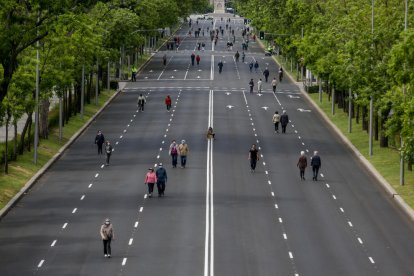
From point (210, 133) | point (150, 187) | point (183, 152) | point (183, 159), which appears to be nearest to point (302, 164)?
point (183, 152)

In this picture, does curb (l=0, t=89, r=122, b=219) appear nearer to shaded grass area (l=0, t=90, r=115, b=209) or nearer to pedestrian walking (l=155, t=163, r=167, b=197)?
shaded grass area (l=0, t=90, r=115, b=209)

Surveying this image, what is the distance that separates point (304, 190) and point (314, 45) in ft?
120

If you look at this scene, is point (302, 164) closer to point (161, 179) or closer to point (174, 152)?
point (174, 152)

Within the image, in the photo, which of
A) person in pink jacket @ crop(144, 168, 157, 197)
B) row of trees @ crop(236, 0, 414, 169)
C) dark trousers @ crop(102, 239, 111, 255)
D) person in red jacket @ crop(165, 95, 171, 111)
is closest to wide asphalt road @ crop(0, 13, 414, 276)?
dark trousers @ crop(102, 239, 111, 255)

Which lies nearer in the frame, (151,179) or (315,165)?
(151,179)

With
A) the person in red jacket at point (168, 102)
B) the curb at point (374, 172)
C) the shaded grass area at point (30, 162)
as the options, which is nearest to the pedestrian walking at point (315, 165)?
the curb at point (374, 172)

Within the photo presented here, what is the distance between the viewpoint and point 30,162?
2581 inches

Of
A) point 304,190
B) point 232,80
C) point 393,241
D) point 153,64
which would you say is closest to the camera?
point 393,241

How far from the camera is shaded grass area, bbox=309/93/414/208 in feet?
191

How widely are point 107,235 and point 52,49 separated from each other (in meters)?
32.3

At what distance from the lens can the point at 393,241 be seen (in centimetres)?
4609

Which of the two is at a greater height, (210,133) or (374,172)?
(210,133)

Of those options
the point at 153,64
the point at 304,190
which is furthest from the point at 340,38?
the point at 153,64

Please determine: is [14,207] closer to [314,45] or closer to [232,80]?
[314,45]
